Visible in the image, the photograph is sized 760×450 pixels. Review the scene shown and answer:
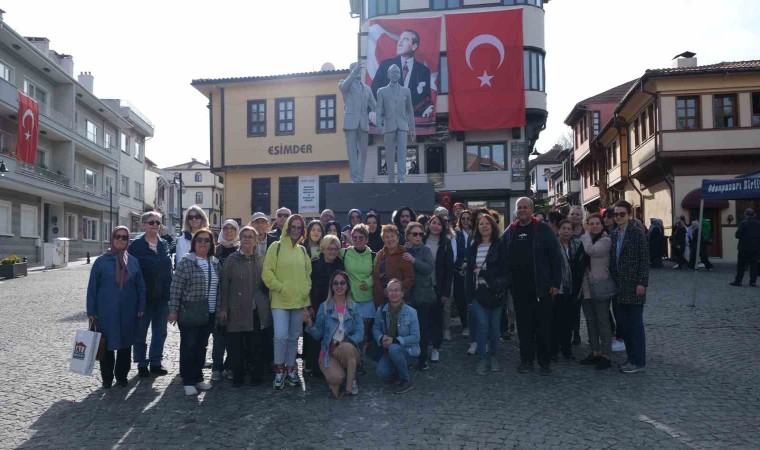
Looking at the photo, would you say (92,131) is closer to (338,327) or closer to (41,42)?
(41,42)

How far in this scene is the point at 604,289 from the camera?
267 inches

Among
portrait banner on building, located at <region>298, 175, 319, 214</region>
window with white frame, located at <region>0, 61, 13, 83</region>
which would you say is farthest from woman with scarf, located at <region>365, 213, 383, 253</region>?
window with white frame, located at <region>0, 61, 13, 83</region>

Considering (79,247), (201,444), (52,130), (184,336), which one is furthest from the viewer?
(79,247)

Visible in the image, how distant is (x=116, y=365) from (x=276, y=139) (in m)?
26.6

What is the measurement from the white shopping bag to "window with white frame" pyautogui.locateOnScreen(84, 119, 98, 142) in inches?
1416

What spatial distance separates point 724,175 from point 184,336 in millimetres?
25250

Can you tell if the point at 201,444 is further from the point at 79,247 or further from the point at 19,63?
the point at 79,247

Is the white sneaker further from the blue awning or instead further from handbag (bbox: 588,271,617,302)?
the blue awning

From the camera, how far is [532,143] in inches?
1289

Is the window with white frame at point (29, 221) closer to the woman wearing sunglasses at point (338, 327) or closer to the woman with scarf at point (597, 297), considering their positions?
the woman wearing sunglasses at point (338, 327)

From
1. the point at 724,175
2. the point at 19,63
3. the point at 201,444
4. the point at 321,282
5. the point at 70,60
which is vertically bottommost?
the point at 201,444

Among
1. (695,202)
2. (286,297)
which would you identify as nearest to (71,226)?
(695,202)

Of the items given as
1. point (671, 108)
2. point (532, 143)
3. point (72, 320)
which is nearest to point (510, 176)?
point (532, 143)

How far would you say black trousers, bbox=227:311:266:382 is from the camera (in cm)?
616
